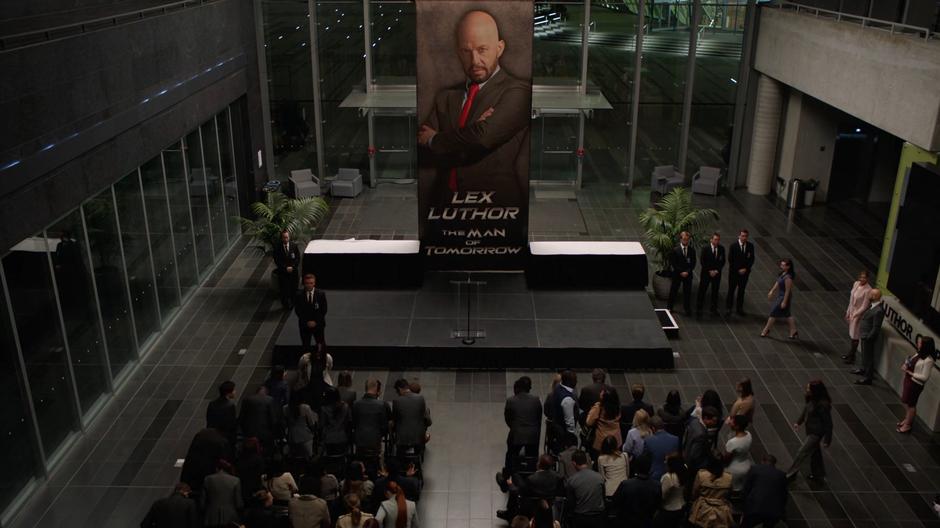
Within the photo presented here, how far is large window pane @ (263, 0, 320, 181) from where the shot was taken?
2197 centimetres

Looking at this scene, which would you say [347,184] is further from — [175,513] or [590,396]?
[175,513]

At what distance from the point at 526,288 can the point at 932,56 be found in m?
7.68

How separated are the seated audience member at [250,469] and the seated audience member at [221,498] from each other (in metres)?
0.32

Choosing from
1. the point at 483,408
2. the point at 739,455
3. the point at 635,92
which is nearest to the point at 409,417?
the point at 483,408

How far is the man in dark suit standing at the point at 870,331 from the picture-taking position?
12.5 metres

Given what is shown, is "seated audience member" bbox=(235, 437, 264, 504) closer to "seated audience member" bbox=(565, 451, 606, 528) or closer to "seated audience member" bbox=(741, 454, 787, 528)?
"seated audience member" bbox=(565, 451, 606, 528)

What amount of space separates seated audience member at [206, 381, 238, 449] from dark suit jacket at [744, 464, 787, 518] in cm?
562

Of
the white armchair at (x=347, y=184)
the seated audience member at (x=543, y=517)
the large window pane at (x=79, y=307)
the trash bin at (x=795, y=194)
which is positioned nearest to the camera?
the seated audience member at (x=543, y=517)

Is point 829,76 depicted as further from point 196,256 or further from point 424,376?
point 196,256

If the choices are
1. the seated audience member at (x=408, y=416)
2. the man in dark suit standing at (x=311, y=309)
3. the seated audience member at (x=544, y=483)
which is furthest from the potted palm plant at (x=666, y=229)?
the seated audience member at (x=544, y=483)

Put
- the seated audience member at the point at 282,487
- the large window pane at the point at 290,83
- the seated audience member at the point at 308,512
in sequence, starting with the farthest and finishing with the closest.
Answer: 1. the large window pane at the point at 290,83
2. the seated audience member at the point at 282,487
3. the seated audience member at the point at 308,512

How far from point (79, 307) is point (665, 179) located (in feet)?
51.5

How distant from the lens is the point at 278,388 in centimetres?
1001

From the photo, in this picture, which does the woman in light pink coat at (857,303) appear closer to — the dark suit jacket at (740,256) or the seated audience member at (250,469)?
the dark suit jacket at (740,256)
